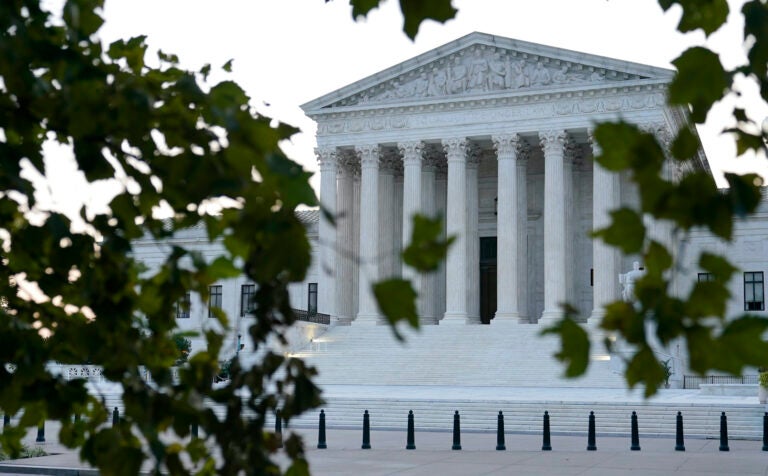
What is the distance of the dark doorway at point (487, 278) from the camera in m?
61.1

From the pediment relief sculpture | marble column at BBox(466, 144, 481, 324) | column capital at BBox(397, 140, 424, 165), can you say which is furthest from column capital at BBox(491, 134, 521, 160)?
column capital at BBox(397, 140, 424, 165)

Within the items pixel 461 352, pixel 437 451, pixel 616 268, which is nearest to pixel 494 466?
pixel 437 451

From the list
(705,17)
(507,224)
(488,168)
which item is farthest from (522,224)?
(705,17)

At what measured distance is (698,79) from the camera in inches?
97.7

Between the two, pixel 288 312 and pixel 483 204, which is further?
pixel 483 204

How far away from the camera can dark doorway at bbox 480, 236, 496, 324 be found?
200 ft

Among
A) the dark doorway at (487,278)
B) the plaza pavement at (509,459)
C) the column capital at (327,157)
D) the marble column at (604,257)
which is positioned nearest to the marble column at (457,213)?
the dark doorway at (487,278)

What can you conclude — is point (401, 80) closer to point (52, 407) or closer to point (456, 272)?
point (456, 272)

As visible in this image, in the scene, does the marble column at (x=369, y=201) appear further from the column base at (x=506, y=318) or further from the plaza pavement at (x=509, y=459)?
the plaza pavement at (x=509, y=459)

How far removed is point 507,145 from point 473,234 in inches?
245

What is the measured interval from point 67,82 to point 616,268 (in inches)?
2017

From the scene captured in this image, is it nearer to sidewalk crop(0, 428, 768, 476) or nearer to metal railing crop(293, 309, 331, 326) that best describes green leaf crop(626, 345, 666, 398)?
sidewalk crop(0, 428, 768, 476)

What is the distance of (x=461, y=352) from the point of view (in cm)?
4956

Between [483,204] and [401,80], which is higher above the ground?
[401,80]
